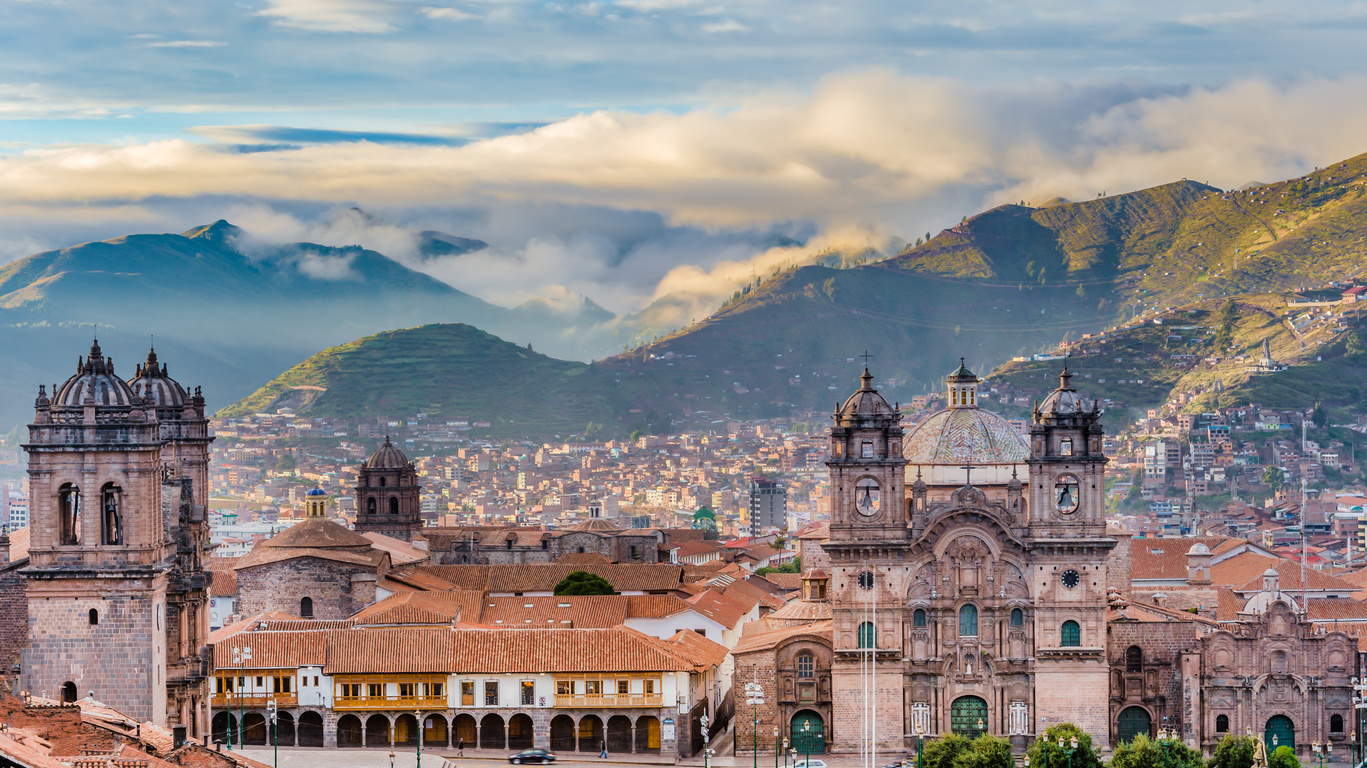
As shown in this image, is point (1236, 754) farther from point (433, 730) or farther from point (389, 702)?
point (389, 702)

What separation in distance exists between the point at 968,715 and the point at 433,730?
19.5 meters

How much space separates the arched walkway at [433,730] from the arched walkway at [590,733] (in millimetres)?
4908

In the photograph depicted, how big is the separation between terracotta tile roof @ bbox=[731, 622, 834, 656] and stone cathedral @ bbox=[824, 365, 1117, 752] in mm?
1019

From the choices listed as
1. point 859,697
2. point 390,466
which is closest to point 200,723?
point 859,697

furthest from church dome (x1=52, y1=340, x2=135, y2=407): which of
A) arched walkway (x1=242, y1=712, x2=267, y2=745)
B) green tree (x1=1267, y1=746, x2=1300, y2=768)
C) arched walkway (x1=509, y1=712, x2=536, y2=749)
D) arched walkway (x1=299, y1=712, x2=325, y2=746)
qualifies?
green tree (x1=1267, y1=746, x2=1300, y2=768)

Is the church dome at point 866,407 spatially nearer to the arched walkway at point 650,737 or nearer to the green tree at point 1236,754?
the arched walkway at point 650,737

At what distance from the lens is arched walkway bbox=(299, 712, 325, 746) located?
74.1 m

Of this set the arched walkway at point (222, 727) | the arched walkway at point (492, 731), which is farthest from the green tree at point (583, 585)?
the arched walkway at point (222, 727)

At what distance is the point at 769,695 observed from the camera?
74.3 m

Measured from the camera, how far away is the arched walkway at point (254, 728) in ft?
240

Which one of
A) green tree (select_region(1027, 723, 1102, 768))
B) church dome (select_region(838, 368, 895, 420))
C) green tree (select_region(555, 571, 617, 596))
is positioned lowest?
green tree (select_region(1027, 723, 1102, 768))

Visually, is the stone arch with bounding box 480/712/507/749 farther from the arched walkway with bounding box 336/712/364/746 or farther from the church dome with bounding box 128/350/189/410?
the church dome with bounding box 128/350/189/410

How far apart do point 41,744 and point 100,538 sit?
13.5 m

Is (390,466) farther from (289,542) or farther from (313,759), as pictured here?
(313,759)
